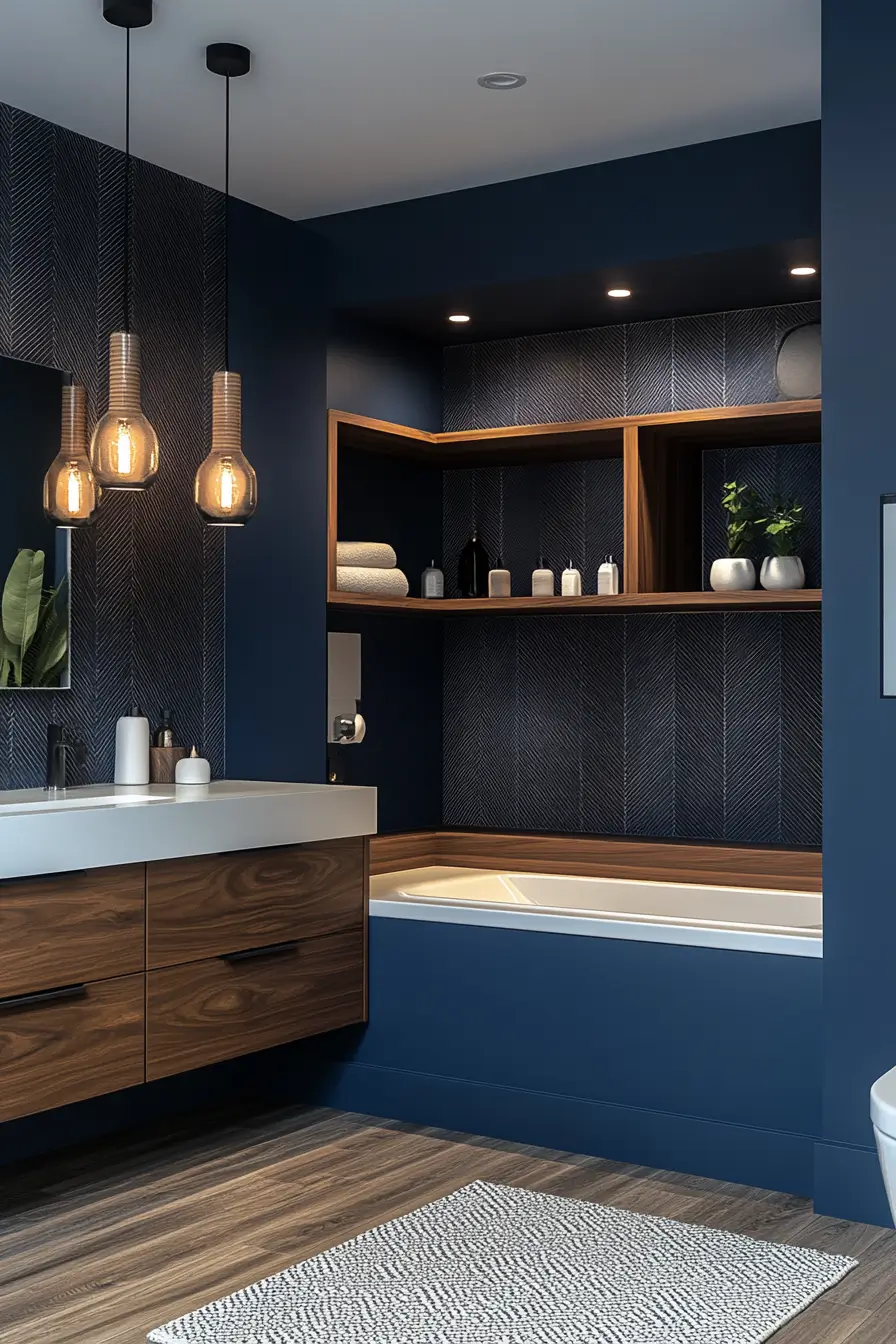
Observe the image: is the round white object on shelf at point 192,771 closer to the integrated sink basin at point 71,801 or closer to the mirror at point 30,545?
the integrated sink basin at point 71,801

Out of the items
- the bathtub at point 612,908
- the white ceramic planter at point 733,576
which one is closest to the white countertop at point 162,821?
the bathtub at point 612,908

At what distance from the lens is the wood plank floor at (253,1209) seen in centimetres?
280

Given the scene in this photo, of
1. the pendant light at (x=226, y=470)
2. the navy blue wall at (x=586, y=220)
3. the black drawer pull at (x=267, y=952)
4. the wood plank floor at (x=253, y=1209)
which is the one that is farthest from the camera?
the navy blue wall at (x=586, y=220)

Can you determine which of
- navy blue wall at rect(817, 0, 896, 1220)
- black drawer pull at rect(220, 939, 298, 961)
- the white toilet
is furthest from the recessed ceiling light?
the white toilet

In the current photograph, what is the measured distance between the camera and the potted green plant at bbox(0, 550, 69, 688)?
3816 mm

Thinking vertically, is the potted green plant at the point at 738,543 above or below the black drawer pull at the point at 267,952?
above

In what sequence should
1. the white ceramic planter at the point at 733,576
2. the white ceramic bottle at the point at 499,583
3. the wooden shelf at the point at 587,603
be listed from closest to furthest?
the wooden shelf at the point at 587,603 → the white ceramic planter at the point at 733,576 → the white ceramic bottle at the point at 499,583

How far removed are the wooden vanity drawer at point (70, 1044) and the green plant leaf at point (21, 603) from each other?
95 centimetres

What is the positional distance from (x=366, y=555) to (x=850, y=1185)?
7.89 ft

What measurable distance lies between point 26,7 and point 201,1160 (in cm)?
281

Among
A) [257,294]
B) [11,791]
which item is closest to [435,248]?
[257,294]

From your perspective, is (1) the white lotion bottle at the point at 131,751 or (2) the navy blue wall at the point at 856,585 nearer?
(2) the navy blue wall at the point at 856,585

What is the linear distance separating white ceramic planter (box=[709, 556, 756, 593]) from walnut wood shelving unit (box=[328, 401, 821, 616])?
0.06 m

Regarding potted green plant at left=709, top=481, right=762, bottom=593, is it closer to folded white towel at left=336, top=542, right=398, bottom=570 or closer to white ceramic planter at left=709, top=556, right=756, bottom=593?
white ceramic planter at left=709, top=556, right=756, bottom=593
